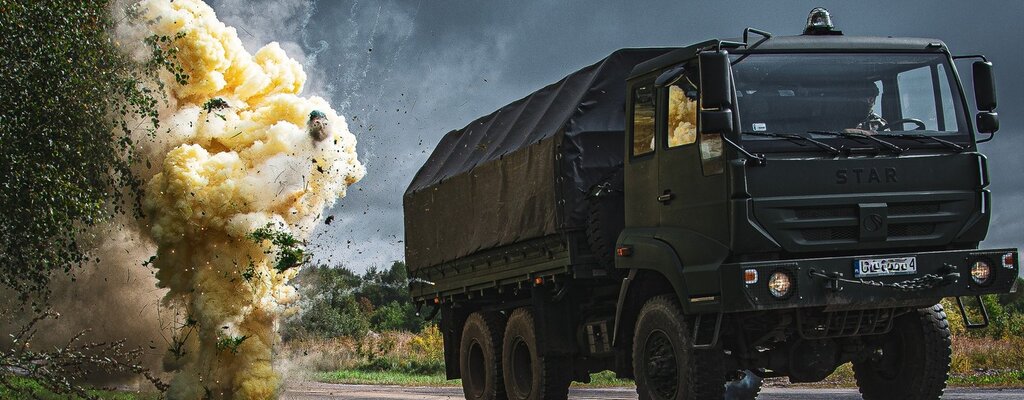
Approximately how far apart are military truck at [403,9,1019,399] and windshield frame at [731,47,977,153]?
0.01m

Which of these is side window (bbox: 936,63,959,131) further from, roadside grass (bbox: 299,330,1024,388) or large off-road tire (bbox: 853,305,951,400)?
roadside grass (bbox: 299,330,1024,388)

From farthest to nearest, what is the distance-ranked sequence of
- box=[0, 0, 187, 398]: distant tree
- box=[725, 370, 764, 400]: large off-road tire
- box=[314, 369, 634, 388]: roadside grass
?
box=[314, 369, 634, 388]: roadside grass
box=[0, 0, 187, 398]: distant tree
box=[725, 370, 764, 400]: large off-road tire

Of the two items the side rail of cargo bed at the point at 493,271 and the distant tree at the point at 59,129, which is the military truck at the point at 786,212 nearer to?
the side rail of cargo bed at the point at 493,271

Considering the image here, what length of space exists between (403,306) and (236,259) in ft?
118

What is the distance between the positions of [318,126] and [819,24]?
27.6ft

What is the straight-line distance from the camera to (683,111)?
35.5 ft

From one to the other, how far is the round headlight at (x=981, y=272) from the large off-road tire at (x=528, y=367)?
5.13 m

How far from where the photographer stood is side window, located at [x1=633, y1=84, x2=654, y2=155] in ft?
37.6

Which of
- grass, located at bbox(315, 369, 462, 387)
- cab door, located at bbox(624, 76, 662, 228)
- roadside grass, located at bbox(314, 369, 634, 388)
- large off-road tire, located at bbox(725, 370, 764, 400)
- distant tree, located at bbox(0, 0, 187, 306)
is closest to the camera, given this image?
cab door, located at bbox(624, 76, 662, 228)

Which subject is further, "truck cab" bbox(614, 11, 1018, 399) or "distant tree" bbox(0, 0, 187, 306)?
"distant tree" bbox(0, 0, 187, 306)

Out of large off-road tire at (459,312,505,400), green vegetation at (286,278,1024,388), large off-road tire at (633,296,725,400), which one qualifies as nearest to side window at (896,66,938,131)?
large off-road tire at (633,296,725,400)

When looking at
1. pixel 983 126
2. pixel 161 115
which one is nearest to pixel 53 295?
pixel 161 115

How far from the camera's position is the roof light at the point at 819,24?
37.1ft

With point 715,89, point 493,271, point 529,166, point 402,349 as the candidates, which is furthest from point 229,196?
point 402,349
